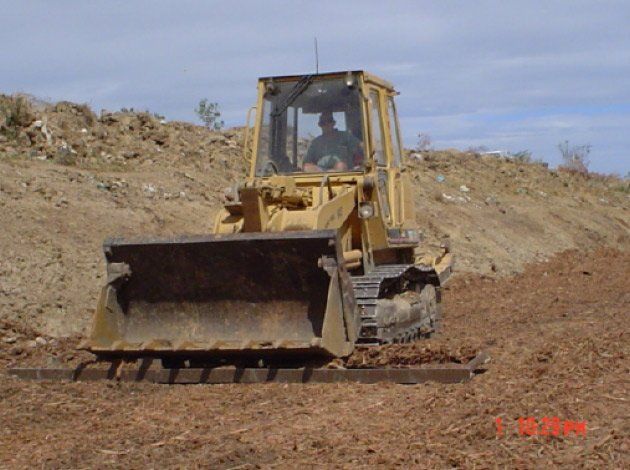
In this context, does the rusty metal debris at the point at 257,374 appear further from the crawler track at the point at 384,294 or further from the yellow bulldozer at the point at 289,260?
the crawler track at the point at 384,294

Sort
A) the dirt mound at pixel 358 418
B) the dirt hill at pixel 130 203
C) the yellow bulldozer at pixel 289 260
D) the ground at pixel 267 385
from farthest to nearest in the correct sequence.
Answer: the dirt hill at pixel 130 203 → the yellow bulldozer at pixel 289 260 → the ground at pixel 267 385 → the dirt mound at pixel 358 418

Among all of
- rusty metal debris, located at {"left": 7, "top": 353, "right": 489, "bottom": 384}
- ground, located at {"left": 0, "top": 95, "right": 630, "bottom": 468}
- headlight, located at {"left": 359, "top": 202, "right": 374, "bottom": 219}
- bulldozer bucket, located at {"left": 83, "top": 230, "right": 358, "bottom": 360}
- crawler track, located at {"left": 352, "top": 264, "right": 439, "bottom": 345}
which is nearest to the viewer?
ground, located at {"left": 0, "top": 95, "right": 630, "bottom": 468}

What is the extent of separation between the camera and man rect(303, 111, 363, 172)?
37.1 ft

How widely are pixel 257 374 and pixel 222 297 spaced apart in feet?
3.53

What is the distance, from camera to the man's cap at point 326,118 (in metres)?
11.4

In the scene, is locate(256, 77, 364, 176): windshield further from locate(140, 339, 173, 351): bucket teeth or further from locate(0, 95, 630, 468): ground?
locate(140, 339, 173, 351): bucket teeth

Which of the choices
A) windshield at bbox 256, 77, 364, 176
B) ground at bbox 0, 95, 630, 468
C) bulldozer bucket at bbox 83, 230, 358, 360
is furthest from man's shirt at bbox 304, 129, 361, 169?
ground at bbox 0, 95, 630, 468

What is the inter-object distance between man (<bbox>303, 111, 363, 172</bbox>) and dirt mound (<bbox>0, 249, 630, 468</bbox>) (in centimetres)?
212

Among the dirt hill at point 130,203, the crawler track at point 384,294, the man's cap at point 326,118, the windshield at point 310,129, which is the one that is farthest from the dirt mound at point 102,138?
the crawler track at point 384,294

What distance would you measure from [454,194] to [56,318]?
57.4 feet

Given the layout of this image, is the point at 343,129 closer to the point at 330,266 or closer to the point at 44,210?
the point at 330,266

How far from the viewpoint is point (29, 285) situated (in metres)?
13.7

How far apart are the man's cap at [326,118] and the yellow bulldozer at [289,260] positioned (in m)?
0.01

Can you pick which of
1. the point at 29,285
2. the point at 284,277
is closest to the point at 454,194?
the point at 29,285
